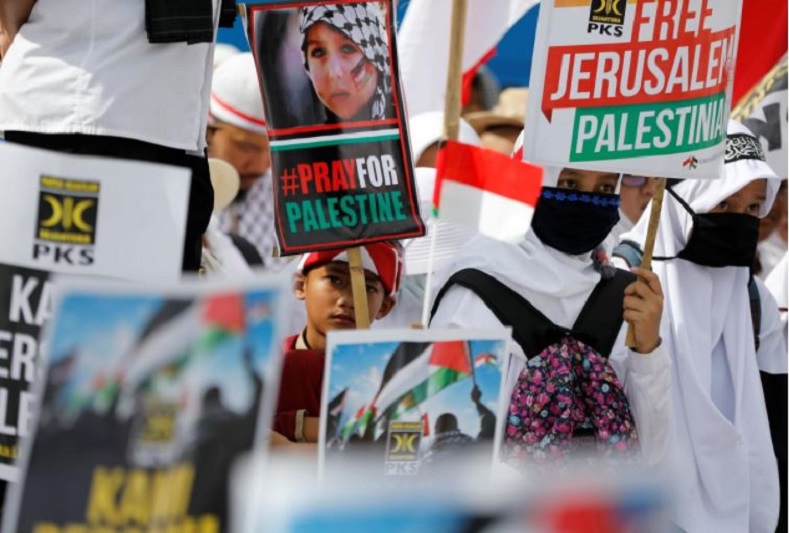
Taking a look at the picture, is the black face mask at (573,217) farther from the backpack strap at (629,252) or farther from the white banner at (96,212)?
the white banner at (96,212)

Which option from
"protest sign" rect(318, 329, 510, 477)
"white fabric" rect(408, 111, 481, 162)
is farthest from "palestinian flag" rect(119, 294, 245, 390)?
"white fabric" rect(408, 111, 481, 162)

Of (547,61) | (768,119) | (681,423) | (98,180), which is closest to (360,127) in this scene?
(547,61)

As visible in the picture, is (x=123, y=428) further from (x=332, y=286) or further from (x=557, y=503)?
(x=332, y=286)

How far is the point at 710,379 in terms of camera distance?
5.16m

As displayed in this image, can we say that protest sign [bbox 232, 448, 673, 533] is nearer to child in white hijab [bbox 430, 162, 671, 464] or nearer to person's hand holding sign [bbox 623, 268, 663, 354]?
child in white hijab [bbox 430, 162, 671, 464]

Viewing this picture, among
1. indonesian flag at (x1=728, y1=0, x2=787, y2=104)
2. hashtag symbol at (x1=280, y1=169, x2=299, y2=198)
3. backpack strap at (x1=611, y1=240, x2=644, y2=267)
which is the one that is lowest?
backpack strap at (x1=611, y1=240, x2=644, y2=267)

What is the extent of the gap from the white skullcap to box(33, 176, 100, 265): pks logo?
4.21 metres

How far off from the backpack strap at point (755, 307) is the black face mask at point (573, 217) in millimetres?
1143

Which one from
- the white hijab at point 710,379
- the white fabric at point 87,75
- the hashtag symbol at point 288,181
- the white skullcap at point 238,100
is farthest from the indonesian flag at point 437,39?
the white fabric at point 87,75

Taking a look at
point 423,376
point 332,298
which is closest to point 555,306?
point 332,298

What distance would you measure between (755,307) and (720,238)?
357 millimetres

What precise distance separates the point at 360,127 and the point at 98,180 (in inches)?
48.1

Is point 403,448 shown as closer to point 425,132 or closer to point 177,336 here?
point 177,336

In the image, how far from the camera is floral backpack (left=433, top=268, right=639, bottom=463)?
13.5 ft
